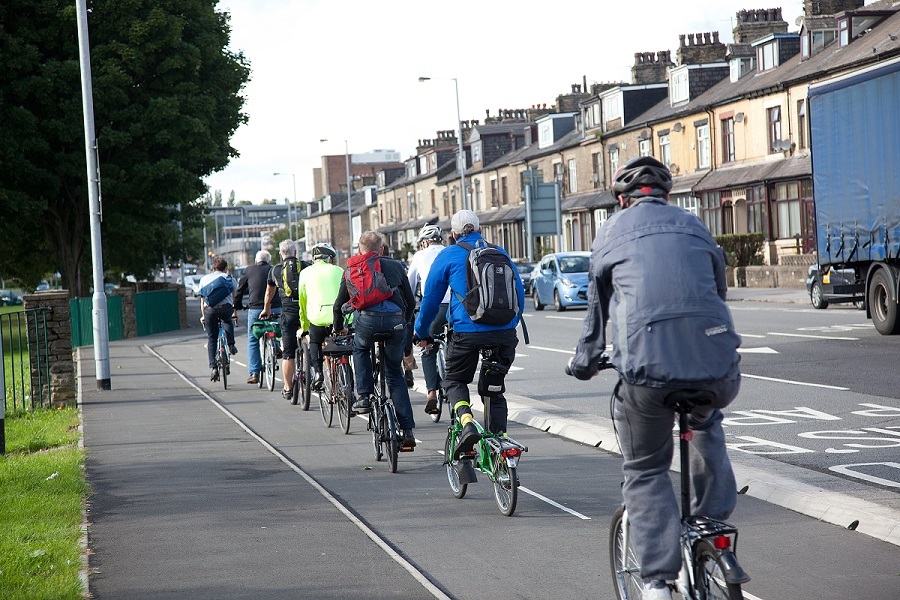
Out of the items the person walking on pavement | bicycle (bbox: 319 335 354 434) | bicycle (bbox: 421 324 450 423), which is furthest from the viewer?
the person walking on pavement

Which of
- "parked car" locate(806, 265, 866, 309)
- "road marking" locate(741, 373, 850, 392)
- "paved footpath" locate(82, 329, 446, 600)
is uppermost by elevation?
"parked car" locate(806, 265, 866, 309)

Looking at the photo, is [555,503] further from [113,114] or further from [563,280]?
[113,114]

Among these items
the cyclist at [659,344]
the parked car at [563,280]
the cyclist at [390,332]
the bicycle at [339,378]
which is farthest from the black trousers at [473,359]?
the parked car at [563,280]

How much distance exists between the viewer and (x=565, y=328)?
79.6ft

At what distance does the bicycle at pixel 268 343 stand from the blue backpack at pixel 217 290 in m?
0.84

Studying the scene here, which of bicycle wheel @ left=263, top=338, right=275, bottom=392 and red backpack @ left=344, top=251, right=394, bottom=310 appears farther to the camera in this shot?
bicycle wheel @ left=263, top=338, right=275, bottom=392

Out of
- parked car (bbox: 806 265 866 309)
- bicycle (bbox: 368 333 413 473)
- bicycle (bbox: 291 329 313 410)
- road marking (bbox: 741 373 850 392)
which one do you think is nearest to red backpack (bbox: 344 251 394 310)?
bicycle (bbox: 368 333 413 473)

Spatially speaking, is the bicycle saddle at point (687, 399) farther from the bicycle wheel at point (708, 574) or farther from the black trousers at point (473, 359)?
the black trousers at point (473, 359)

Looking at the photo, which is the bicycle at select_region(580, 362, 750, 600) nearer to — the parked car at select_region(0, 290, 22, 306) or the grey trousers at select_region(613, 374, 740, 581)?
the grey trousers at select_region(613, 374, 740, 581)

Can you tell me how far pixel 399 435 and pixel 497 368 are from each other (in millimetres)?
1658

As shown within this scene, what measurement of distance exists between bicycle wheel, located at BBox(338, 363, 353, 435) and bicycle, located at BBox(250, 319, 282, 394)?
3.73m

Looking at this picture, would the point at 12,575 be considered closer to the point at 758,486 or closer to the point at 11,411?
the point at 758,486

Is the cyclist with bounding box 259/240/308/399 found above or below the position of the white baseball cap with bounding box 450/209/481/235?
below

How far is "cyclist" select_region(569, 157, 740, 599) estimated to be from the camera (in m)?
3.72
